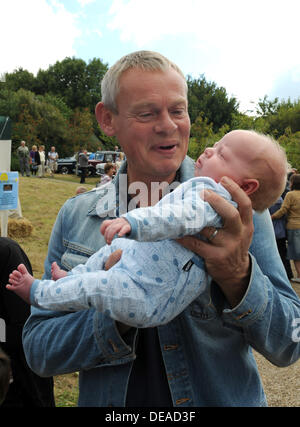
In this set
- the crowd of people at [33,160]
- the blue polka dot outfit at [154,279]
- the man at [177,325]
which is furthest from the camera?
the crowd of people at [33,160]

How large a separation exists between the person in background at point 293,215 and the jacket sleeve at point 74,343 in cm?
798

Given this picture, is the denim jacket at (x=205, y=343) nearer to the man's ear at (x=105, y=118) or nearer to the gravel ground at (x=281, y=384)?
the man's ear at (x=105, y=118)

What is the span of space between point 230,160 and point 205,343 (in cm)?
72

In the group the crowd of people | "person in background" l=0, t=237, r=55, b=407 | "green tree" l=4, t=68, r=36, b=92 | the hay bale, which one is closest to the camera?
"person in background" l=0, t=237, r=55, b=407

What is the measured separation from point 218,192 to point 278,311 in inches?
19.4

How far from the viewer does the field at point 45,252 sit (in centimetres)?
491

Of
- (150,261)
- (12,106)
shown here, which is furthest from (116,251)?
(12,106)

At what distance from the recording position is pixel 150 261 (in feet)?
4.71

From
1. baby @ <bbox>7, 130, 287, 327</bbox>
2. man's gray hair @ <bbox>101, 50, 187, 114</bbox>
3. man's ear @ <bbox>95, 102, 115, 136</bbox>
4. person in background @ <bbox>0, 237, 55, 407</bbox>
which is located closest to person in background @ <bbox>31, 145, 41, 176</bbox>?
person in background @ <bbox>0, 237, 55, 407</bbox>

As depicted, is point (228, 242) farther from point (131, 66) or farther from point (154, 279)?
point (131, 66)

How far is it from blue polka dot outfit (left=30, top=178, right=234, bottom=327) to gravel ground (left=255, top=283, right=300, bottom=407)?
404cm

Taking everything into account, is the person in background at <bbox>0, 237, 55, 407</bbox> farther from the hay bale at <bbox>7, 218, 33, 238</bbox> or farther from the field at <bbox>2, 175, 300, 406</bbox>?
the hay bale at <bbox>7, 218, 33, 238</bbox>

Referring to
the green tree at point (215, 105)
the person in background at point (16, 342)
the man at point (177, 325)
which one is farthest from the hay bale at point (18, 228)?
the green tree at point (215, 105)

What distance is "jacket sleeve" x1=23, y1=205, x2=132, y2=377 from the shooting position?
61.7 inches
